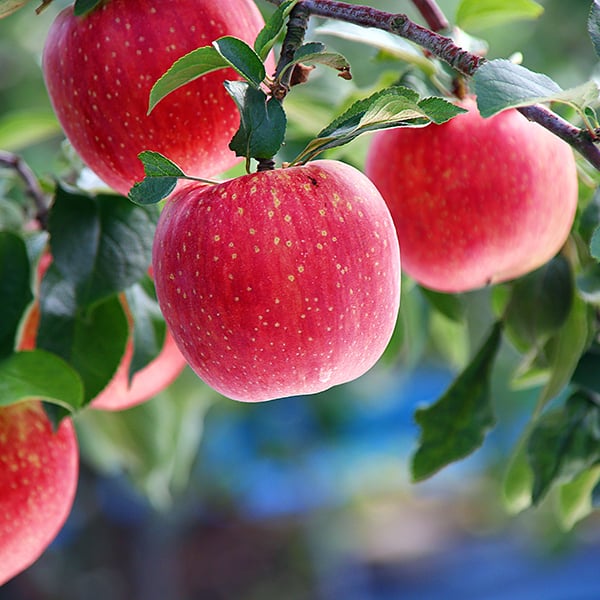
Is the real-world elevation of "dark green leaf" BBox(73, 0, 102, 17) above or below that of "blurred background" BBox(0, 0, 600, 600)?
above

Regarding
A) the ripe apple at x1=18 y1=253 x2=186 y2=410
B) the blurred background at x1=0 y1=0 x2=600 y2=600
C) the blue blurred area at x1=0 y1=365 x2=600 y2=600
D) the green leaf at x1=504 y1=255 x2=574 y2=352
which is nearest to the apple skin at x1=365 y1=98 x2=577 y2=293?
the green leaf at x1=504 y1=255 x2=574 y2=352

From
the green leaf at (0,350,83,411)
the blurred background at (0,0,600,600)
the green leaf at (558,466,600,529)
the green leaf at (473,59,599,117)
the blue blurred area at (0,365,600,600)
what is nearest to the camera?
the green leaf at (473,59,599,117)

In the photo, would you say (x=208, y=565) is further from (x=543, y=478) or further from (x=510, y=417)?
(x=543, y=478)

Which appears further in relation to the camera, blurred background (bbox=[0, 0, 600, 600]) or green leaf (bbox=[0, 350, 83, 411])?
blurred background (bbox=[0, 0, 600, 600])

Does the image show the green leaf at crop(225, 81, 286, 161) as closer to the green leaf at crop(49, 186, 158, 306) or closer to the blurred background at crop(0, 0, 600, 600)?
the green leaf at crop(49, 186, 158, 306)

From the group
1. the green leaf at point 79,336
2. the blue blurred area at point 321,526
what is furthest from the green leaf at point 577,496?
the blue blurred area at point 321,526

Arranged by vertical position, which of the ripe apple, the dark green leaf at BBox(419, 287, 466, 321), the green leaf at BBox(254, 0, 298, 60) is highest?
the green leaf at BBox(254, 0, 298, 60)

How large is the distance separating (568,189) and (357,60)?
0.94 meters

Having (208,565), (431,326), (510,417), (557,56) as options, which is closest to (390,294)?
(431,326)

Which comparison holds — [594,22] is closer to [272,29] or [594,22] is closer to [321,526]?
[272,29]

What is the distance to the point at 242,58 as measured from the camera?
0.29 m

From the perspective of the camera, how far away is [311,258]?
0.99 ft

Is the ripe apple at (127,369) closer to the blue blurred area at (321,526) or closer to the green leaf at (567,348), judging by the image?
the green leaf at (567,348)

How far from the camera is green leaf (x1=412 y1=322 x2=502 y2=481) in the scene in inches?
18.5
